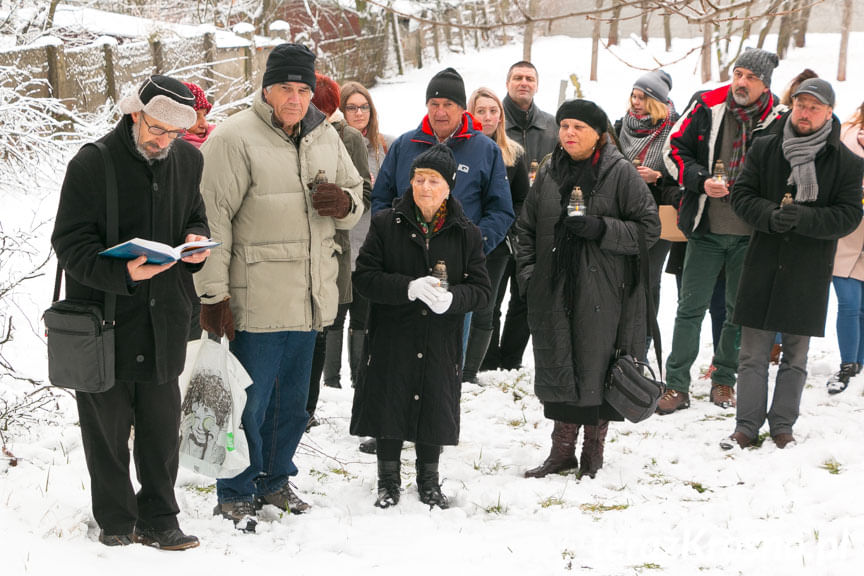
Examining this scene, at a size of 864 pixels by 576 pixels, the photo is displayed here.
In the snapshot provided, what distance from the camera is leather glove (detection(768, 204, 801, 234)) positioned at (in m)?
Answer: 5.31

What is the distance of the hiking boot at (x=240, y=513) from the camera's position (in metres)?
Result: 4.33

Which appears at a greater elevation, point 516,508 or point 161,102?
point 161,102

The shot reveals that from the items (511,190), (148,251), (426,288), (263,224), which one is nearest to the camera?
(148,251)

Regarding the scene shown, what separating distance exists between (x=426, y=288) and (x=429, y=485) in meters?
1.11

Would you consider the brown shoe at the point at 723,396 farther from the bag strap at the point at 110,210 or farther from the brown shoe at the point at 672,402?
the bag strap at the point at 110,210

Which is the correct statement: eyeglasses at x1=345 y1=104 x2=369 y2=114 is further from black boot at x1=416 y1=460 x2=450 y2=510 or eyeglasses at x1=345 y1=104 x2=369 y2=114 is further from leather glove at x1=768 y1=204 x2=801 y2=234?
leather glove at x1=768 y1=204 x2=801 y2=234

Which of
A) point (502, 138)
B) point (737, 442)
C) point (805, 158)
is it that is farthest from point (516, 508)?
point (502, 138)

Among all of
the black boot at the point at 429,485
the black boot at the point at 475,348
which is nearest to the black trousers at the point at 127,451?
the black boot at the point at 429,485

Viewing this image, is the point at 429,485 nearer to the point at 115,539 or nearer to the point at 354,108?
the point at 115,539

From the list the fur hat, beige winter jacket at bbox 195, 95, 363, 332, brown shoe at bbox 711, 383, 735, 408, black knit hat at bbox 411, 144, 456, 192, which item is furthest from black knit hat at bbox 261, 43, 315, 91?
brown shoe at bbox 711, 383, 735, 408

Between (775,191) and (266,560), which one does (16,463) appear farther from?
(775,191)

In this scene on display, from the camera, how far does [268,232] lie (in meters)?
4.30

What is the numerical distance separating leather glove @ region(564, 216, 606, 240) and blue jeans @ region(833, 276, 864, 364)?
2.92m

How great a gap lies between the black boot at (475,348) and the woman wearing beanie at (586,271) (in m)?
1.71
